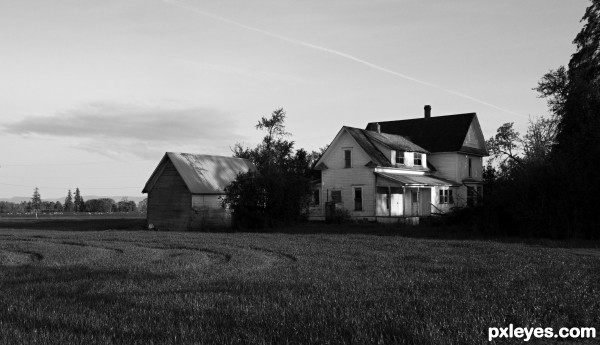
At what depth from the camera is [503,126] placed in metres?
64.9

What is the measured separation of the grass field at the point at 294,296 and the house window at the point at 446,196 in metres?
30.9

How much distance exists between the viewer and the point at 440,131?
52.8 m

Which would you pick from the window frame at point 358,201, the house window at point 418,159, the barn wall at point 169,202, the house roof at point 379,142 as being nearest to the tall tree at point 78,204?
the barn wall at point 169,202

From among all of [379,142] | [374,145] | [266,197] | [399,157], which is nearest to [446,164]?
[399,157]

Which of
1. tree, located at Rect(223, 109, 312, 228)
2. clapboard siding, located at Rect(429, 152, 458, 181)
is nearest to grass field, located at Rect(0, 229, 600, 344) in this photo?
tree, located at Rect(223, 109, 312, 228)

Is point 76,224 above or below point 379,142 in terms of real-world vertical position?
below

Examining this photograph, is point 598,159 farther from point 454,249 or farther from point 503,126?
point 503,126

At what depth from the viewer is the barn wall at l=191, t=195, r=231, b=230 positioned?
39.8 meters

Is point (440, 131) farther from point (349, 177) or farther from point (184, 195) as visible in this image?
point (184, 195)

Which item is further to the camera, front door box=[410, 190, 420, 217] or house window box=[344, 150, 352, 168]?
front door box=[410, 190, 420, 217]

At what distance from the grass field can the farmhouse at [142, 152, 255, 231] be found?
20.6 meters

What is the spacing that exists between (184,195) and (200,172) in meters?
2.77

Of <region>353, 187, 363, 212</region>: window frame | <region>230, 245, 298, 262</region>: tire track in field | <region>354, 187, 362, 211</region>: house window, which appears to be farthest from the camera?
A: <region>354, 187, 362, 211</region>: house window

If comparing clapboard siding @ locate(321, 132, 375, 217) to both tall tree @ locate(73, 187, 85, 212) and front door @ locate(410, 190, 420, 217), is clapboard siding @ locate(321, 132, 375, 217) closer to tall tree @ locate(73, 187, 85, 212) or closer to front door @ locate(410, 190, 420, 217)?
front door @ locate(410, 190, 420, 217)
